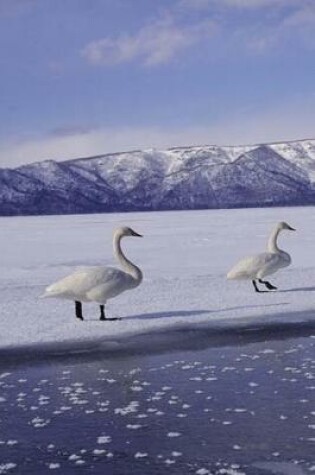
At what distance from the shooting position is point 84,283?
13.0 metres

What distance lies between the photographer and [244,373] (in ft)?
29.6

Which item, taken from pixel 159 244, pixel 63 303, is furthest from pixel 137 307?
pixel 159 244

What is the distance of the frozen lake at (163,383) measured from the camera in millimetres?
5996

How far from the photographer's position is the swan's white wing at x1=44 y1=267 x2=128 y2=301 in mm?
13023

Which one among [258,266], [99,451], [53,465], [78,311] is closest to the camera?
[53,465]

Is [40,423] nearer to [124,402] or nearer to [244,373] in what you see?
[124,402]

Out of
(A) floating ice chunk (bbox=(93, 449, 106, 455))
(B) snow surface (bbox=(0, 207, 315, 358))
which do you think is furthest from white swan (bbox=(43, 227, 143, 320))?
(A) floating ice chunk (bbox=(93, 449, 106, 455))

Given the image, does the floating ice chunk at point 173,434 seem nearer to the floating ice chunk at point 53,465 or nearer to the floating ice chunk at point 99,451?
the floating ice chunk at point 99,451

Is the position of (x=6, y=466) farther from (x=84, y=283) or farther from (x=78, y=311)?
(x=78, y=311)

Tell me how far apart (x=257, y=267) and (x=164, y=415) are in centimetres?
956

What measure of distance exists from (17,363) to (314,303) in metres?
7.15

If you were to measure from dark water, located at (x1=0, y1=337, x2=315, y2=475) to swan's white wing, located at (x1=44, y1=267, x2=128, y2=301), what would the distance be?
117 inches

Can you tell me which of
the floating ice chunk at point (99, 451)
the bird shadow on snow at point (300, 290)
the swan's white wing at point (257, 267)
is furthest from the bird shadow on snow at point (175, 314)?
the floating ice chunk at point (99, 451)

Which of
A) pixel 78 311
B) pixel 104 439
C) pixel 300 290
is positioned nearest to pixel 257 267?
pixel 300 290
